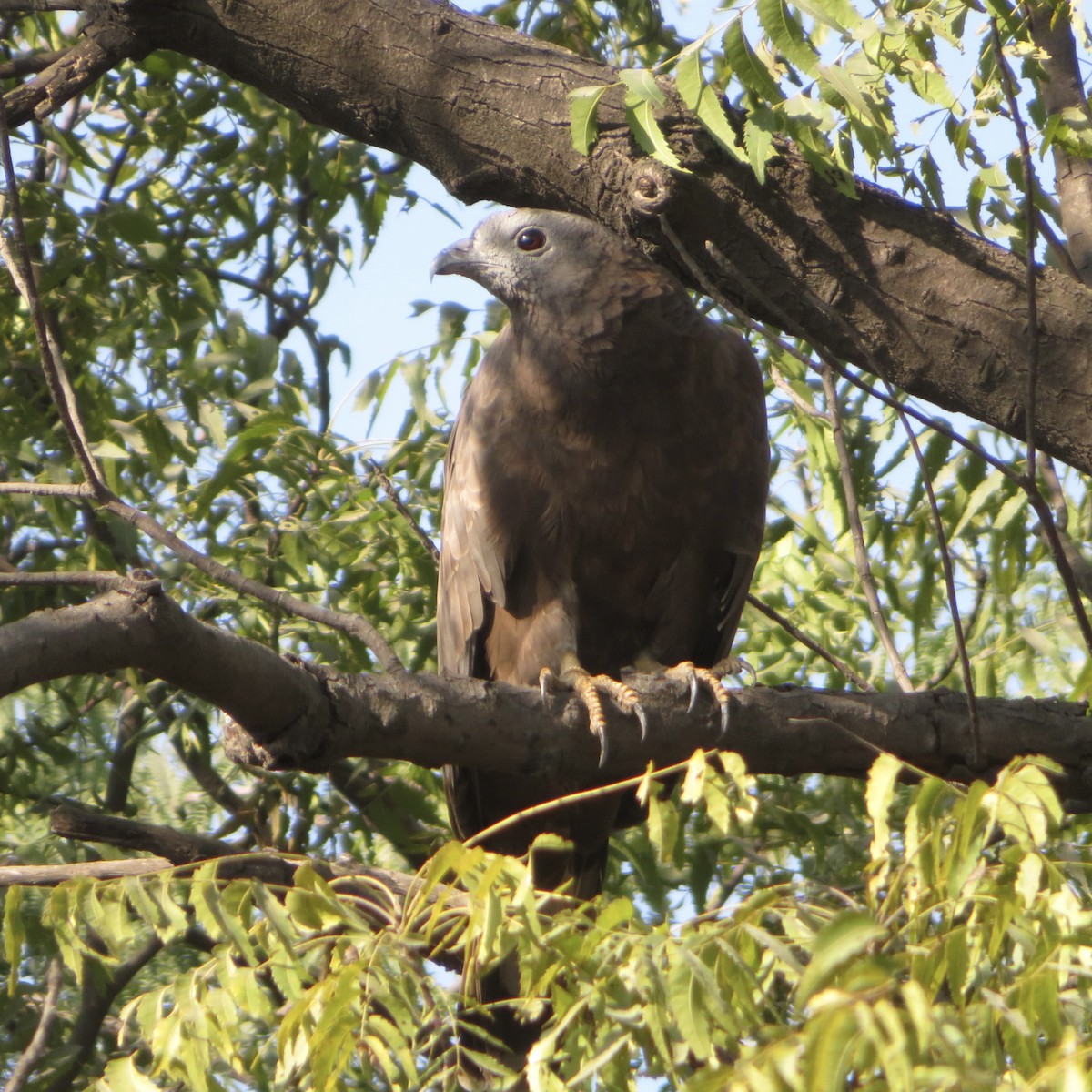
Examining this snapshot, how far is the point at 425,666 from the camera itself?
4918mm

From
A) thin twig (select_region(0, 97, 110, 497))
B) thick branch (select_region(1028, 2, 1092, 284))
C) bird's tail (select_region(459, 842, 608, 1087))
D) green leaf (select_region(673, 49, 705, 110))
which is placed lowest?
bird's tail (select_region(459, 842, 608, 1087))

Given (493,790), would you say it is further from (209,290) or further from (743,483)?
(209,290)

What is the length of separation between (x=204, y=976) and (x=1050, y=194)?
3.01 meters

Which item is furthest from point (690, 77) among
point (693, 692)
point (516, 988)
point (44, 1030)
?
point (44, 1030)

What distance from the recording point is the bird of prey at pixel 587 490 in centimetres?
411

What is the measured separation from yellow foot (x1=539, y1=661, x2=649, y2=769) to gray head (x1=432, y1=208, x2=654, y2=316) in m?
1.21

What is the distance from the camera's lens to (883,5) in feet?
9.60

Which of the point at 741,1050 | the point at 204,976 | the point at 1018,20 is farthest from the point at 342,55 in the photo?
the point at 741,1050

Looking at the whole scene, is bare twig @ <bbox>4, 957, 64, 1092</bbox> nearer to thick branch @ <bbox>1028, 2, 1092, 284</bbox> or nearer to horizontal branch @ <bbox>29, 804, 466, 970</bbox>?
horizontal branch @ <bbox>29, 804, 466, 970</bbox>

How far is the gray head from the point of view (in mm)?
4254

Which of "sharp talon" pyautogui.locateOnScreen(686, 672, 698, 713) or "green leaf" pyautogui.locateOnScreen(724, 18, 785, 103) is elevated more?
"green leaf" pyautogui.locateOnScreen(724, 18, 785, 103)

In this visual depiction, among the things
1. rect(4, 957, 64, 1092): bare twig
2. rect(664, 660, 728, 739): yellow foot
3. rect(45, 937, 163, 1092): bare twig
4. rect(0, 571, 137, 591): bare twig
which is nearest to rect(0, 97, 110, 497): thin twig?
rect(0, 571, 137, 591): bare twig

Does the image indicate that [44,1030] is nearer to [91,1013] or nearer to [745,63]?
[91,1013]

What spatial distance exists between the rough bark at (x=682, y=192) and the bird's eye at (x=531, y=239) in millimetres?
969
